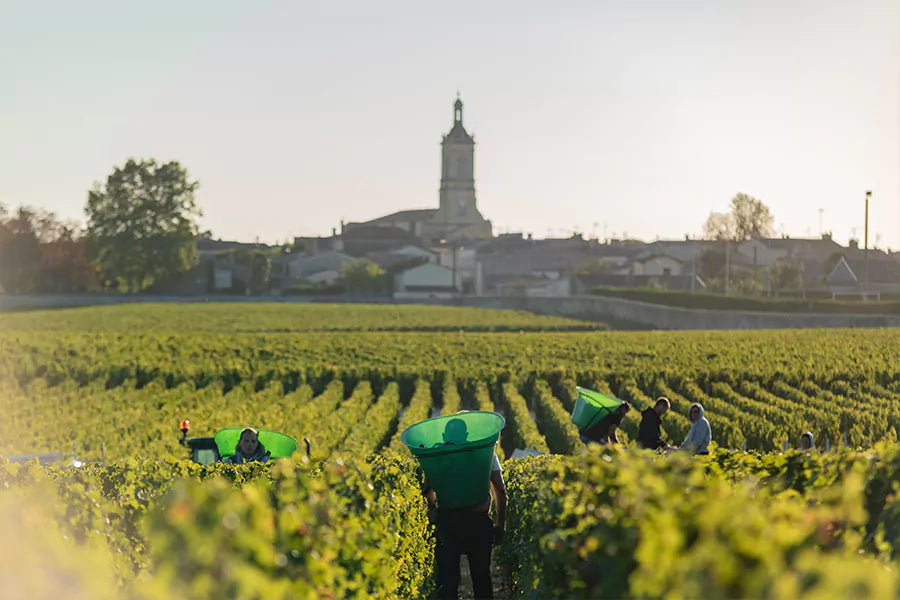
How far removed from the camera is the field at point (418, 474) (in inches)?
114

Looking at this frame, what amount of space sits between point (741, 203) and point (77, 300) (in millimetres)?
77442

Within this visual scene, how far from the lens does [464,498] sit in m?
7.14

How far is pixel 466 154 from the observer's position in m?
179

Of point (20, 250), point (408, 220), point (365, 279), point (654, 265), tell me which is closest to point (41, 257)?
point (20, 250)

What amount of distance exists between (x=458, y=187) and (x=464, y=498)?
171721 mm

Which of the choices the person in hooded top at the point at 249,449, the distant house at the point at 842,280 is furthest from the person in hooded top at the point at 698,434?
the distant house at the point at 842,280

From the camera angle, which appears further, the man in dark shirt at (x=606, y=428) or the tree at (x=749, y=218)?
the tree at (x=749, y=218)

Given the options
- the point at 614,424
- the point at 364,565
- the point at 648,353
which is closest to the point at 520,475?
the point at 614,424

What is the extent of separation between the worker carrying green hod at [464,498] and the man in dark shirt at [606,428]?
4285 mm

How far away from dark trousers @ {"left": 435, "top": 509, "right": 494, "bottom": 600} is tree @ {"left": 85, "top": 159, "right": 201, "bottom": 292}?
95.8 metres

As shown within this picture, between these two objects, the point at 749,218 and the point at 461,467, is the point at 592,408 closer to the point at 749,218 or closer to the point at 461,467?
the point at 461,467

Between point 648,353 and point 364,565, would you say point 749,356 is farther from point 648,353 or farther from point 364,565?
point 364,565

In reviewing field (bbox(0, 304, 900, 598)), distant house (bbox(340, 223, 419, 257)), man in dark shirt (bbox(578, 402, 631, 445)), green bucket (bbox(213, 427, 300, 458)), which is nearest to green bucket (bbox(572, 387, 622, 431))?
man in dark shirt (bbox(578, 402, 631, 445))

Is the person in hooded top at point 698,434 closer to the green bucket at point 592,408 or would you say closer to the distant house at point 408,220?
the green bucket at point 592,408
